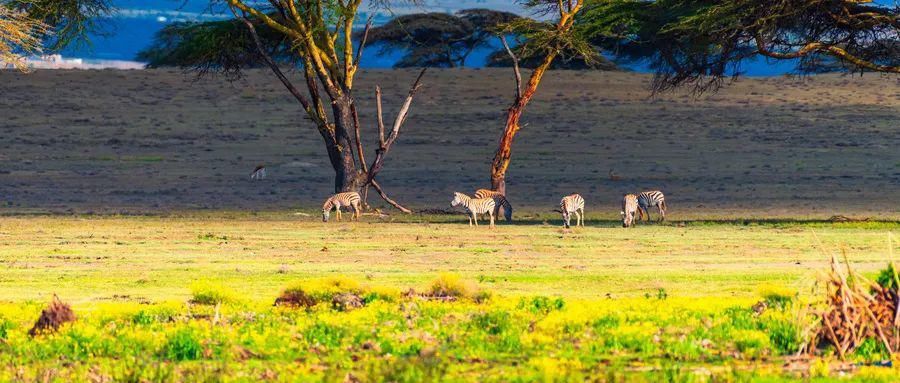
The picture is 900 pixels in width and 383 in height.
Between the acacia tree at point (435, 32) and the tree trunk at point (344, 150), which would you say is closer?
the tree trunk at point (344, 150)

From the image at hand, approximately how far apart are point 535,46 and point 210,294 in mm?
18043

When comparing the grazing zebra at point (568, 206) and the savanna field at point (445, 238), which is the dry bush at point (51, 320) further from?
the grazing zebra at point (568, 206)

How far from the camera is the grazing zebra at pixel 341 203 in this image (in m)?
29.5

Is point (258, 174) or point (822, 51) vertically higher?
point (822, 51)

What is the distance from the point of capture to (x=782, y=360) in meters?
11.5

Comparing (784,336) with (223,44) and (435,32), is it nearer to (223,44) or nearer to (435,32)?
(223,44)

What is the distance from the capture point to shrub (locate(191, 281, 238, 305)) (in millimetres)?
15156

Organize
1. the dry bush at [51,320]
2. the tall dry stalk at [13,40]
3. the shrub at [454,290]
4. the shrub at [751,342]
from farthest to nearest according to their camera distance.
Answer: the tall dry stalk at [13,40]
the shrub at [454,290]
the dry bush at [51,320]
the shrub at [751,342]

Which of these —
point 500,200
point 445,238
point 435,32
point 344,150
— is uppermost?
point 435,32

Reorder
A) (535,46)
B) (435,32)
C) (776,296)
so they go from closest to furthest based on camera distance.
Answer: (776,296) < (535,46) < (435,32)

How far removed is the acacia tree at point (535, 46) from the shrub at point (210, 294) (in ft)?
53.2

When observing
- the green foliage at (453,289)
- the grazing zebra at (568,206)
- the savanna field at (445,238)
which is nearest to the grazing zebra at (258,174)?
the savanna field at (445,238)

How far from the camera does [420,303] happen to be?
14961mm

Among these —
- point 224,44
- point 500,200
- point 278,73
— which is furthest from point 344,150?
point 500,200
